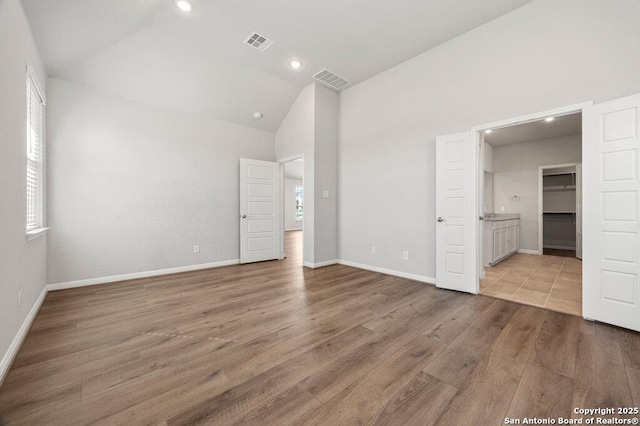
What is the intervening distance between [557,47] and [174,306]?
16.5ft

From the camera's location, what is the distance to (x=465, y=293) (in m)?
3.28

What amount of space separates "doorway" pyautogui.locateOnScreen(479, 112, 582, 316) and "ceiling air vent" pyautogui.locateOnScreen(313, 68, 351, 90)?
261cm

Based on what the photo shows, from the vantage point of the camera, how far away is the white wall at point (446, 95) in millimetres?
2490

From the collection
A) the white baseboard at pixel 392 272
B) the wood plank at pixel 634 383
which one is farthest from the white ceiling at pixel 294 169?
the wood plank at pixel 634 383

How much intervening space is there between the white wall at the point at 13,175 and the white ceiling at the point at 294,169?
27.0 feet

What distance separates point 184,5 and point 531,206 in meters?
8.07

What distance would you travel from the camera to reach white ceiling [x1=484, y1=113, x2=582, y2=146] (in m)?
4.99

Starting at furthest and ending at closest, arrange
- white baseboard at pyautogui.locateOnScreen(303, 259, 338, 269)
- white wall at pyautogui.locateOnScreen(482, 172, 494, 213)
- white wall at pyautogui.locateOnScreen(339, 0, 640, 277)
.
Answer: white wall at pyautogui.locateOnScreen(482, 172, 494, 213) < white baseboard at pyautogui.locateOnScreen(303, 259, 338, 269) < white wall at pyautogui.locateOnScreen(339, 0, 640, 277)

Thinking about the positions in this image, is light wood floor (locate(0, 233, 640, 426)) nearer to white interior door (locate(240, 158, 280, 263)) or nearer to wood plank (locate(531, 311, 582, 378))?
wood plank (locate(531, 311, 582, 378))

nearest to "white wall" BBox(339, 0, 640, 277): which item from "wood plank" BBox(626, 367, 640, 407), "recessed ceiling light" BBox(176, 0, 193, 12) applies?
"wood plank" BBox(626, 367, 640, 407)

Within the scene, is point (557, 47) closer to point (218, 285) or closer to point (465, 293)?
point (465, 293)

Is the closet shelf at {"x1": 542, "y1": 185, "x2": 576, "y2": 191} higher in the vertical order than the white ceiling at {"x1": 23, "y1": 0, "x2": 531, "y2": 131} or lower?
lower

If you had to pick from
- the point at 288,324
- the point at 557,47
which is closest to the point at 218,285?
the point at 288,324

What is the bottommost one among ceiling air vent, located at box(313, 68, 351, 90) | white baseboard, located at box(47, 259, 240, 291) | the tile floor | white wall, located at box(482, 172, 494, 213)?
the tile floor
